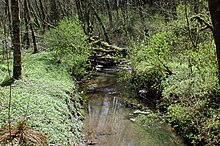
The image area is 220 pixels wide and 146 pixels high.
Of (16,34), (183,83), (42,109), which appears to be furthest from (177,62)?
(42,109)

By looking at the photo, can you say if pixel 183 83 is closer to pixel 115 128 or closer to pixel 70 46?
pixel 115 128

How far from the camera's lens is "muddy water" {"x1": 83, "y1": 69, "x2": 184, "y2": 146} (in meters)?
8.87

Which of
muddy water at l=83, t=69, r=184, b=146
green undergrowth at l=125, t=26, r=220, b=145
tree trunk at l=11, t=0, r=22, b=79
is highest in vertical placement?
tree trunk at l=11, t=0, r=22, b=79

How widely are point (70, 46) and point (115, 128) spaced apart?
7.70 metres

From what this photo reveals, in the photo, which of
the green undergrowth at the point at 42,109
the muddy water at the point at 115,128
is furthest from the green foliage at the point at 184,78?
the green undergrowth at the point at 42,109

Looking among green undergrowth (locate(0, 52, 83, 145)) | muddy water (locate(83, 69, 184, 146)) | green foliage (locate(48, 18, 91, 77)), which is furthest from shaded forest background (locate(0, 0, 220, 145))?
green undergrowth (locate(0, 52, 83, 145))

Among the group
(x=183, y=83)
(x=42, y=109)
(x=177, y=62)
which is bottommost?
(x=183, y=83)

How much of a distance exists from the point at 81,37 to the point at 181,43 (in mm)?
6814

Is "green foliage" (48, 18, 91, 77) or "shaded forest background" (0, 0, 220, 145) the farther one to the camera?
"green foliage" (48, 18, 91, 77)

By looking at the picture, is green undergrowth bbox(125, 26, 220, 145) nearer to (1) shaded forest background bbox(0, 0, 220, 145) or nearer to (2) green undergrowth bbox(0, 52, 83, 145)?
(1) shaded forest background bbox(0, 0, 220, 145)

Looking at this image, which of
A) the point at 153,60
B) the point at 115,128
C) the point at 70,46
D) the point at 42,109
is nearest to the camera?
the point at 42,109

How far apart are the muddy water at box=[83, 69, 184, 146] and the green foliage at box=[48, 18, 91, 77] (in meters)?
2.21

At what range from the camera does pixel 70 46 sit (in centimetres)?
1641

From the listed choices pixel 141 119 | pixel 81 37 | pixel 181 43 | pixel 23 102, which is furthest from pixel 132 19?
pixel 23 102
